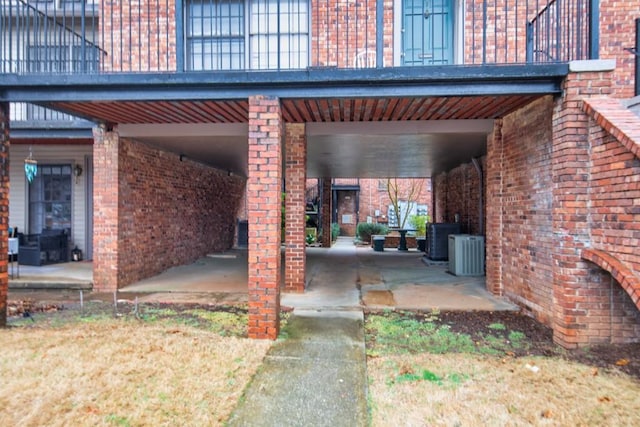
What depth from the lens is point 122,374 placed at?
3.21 metres

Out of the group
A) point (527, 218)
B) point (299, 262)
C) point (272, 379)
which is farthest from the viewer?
point (299, 262)

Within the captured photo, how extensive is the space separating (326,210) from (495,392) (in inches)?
488

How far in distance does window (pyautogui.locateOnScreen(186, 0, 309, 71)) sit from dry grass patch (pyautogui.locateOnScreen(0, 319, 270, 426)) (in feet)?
16.7

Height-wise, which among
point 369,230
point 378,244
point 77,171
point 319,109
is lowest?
point 378,244

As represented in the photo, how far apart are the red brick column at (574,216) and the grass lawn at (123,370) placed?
3.30m

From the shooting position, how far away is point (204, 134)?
664 cm

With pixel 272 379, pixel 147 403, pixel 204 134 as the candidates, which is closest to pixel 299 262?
pixel 204 134

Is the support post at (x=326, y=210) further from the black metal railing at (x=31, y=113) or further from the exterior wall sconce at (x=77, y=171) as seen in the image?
the black metal railing at (x=31, y=113)

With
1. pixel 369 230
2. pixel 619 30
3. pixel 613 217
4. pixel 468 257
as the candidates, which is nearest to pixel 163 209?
pixel 468 257

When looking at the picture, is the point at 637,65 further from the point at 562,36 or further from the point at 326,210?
the point at 326,210

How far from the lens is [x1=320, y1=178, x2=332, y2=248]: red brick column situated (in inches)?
591

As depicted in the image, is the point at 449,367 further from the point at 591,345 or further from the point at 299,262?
the point at 299,262

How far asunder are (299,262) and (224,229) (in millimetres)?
7318

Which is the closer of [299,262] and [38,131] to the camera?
[299,262]
